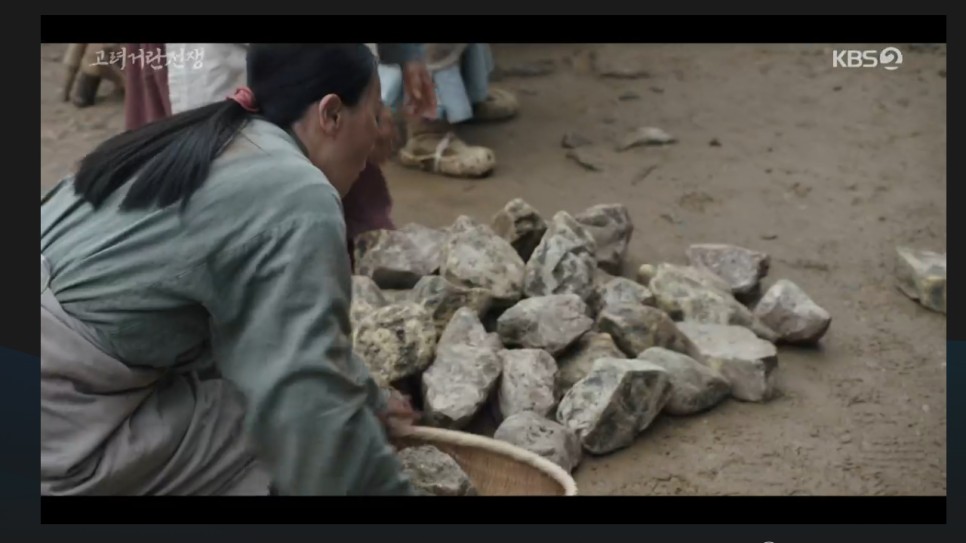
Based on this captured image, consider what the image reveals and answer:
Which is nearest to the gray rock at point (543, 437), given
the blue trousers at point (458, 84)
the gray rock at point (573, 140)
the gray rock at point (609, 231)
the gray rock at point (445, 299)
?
the gray rock at point (445, 299)

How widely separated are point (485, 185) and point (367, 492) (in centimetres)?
228

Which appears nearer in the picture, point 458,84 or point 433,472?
point 433,472

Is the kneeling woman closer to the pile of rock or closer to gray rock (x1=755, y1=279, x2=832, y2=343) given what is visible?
the pile of rock

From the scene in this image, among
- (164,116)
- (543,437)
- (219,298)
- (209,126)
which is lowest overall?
(543,437)

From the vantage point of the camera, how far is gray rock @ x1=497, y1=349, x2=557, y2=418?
313 centimetres

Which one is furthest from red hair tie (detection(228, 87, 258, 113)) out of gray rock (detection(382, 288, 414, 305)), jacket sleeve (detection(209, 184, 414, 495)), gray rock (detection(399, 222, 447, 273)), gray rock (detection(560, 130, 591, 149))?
gray rock (detection(560, 130, 591, 149))

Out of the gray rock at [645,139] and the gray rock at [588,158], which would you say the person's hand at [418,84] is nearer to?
the gray rock at [588,158]

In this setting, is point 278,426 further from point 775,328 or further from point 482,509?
point 775,328

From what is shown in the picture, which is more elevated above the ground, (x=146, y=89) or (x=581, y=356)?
(x=146, y=89)

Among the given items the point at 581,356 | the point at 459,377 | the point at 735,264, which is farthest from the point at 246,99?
the point at 735,264

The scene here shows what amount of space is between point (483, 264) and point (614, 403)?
56 cm

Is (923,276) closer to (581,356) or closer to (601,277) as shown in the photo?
(601,277)

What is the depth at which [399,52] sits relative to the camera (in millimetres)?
3605

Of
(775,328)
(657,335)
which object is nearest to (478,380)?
(657,335)
